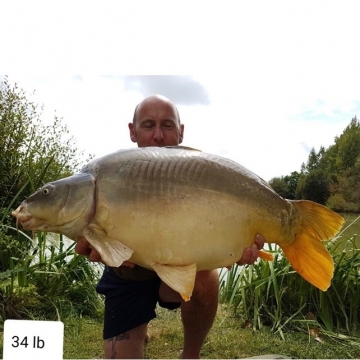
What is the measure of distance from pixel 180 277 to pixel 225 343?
81 centimetres

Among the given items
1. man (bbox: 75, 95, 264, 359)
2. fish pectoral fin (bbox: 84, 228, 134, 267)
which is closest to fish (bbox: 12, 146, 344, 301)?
fish pectoral fin (bbox: 84, 228, 134, 267)

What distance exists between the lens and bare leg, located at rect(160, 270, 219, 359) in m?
1.33

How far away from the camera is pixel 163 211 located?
0.86 m

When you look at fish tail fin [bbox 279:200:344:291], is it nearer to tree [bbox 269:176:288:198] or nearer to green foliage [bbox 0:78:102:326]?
tree [bbox 269:176:288:198]

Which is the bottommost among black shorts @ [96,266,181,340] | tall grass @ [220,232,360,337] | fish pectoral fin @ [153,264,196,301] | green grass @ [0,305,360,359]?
green grass @ [0,305,360,359]

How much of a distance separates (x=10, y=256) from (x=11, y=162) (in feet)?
2.36

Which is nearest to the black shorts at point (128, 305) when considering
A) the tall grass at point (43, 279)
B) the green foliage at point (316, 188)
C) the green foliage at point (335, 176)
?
the tall grass at point (43, 279)

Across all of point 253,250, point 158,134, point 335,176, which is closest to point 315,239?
point 253,250

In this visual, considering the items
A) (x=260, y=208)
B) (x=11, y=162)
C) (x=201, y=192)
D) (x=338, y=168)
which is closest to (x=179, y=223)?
(x=201, y=192)

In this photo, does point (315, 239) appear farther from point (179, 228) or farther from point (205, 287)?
point (205, 287)

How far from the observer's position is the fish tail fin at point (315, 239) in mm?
969

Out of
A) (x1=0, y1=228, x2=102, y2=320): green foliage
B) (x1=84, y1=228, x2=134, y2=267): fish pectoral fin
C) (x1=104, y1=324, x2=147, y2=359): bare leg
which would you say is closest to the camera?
(x1=84, y1=228, x2=134, y2=267): fish pectoral fin

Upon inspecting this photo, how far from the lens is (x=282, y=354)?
148 cm

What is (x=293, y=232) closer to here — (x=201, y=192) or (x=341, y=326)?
(x=201, y=192)
